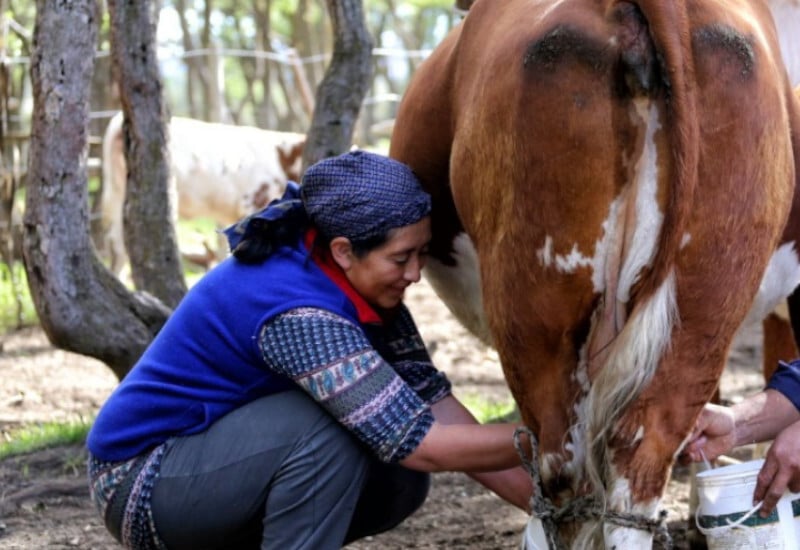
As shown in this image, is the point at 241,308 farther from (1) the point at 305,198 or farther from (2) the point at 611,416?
(2) the point at 611,416

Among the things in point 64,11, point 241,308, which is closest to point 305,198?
point 241,308

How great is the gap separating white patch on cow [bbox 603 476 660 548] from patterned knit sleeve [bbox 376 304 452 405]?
0.78 meters

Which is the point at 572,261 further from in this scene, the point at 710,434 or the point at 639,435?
the point at 710,434

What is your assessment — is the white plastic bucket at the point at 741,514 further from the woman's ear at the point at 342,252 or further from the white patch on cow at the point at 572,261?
the woman's ear at the point at 342,252

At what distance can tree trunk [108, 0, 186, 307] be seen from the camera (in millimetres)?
4844

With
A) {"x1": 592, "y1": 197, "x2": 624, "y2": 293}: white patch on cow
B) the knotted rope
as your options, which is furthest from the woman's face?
{"x1": 592, "y1": 197, "x2": 624, "y2": 293}: white patch on cow

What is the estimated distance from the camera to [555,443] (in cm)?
249

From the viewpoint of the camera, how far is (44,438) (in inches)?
200

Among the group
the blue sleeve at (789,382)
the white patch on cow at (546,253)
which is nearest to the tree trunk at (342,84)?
the blue sleeve at (789,382)

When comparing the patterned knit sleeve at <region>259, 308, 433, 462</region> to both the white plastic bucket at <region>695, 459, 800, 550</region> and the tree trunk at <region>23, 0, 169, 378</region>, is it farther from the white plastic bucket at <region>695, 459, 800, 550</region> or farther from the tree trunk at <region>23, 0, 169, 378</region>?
the tree trunk at <region>23, 0, 169, 378</region>

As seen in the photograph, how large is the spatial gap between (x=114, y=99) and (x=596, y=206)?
995 cm

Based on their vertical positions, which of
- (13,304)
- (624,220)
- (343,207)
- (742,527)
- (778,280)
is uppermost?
(624,220)

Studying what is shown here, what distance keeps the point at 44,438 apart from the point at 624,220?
3.46 metres

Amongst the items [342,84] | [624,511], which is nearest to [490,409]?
[342,84]
